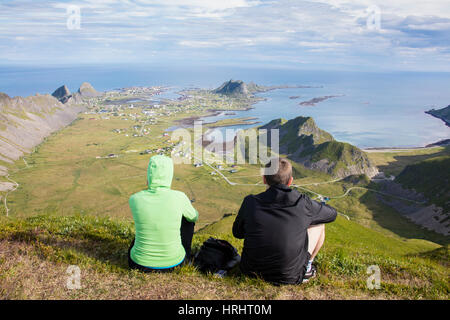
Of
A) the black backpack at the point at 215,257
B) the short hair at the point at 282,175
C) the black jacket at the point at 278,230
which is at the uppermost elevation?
the short hair at the point at 282,175

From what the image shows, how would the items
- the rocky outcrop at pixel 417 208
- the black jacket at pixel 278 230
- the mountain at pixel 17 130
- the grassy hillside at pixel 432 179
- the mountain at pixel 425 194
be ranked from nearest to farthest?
the black jacket at pixel 278 230 → the rocky outcrop at pixel 417 208 → the mountain at pixel 425 194 → the grassy hillside at pixel 432 179 → the mountain at pixel 17 130

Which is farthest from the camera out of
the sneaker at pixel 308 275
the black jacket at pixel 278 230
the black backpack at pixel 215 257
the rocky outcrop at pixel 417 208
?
the rocky outcrop at pixel 417 208

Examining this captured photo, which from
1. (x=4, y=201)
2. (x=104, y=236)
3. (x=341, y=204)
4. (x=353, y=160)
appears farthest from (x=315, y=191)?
(x=4, y=201)

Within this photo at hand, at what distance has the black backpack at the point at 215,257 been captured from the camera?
700cm

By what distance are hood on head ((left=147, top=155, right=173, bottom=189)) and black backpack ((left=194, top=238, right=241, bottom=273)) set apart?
2450 mm

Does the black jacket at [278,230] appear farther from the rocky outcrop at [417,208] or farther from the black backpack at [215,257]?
the rocky outcrop at [417,208]

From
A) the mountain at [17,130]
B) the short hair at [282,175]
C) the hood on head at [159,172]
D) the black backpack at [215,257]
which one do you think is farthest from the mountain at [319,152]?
the mountain at [17,130]

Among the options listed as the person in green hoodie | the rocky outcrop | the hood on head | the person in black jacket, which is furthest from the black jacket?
the rocky outcrop

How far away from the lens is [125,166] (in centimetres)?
12625

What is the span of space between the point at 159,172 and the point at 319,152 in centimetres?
13524

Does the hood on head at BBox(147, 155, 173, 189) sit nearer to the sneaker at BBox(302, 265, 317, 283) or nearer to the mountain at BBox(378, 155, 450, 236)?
the sneaker at BBox(302, 265, 317, 283)

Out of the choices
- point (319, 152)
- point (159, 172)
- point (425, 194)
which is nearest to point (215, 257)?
point (159, 172)

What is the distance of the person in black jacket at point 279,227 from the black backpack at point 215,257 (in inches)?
38.1

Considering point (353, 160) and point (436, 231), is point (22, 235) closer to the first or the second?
point (436, 231)
